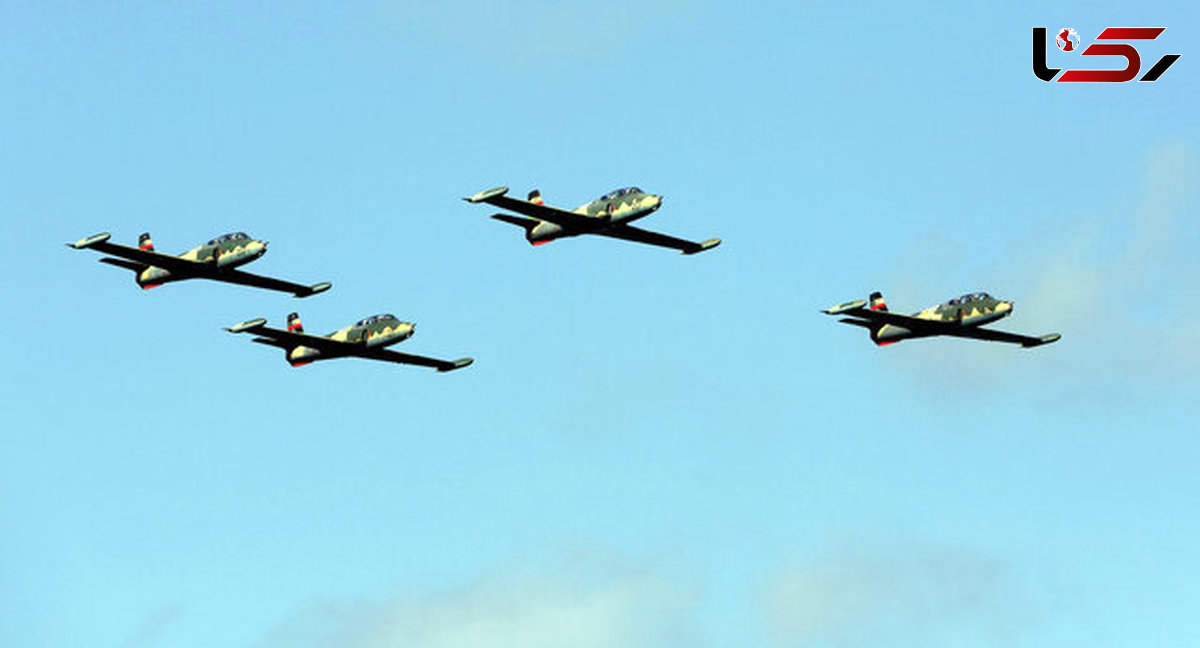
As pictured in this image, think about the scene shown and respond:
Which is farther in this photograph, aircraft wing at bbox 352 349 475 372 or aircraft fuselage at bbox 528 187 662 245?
aircraft wing at bbox 352 349 475 372

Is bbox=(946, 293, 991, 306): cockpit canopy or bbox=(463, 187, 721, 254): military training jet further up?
bbox=(463, 187, 721, 254): military training jet

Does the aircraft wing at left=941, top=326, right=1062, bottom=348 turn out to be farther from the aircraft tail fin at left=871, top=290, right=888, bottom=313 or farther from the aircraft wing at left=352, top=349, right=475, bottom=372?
the aircraft wing at left=352, top=349, right=475, bottom=372

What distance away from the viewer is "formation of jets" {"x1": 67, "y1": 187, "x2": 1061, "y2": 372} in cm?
10706

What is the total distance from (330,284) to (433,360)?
40.5 ft

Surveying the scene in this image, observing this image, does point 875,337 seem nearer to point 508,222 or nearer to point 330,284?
point 508,222

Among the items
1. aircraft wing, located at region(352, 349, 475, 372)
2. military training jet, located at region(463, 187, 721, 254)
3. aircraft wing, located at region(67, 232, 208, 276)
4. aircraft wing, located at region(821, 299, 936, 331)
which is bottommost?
aircraft wing, located at region(352, 349, 475, 372)

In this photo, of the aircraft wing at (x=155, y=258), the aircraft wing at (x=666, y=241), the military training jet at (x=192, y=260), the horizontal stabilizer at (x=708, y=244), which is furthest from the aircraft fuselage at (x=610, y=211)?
the aircraft wing at (x=155, y=258)

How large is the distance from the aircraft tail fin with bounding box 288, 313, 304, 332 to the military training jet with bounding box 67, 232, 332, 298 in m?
3.29

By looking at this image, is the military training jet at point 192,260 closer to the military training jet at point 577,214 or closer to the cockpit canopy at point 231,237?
the cockpit canopy at point 231,237

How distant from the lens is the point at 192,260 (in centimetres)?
10956

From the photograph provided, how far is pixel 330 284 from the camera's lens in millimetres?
115688

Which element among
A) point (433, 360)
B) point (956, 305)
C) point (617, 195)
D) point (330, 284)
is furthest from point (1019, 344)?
point (330, 284)

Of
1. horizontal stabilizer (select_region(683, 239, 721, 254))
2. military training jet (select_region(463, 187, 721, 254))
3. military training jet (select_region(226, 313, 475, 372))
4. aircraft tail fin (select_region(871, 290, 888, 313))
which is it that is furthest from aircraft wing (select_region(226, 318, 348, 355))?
aircraft tail fin (select_region(871, 290, 888, 313))

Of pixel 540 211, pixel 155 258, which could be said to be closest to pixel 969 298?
pixel 540 211
